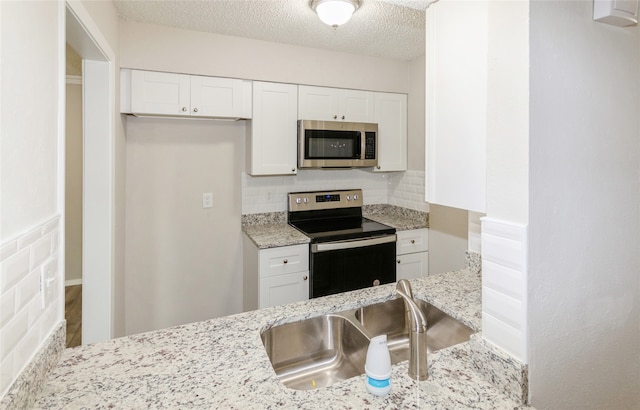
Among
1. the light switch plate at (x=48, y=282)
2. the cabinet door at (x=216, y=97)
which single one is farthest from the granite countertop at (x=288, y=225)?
the light switch plate at (x=48, y=282)

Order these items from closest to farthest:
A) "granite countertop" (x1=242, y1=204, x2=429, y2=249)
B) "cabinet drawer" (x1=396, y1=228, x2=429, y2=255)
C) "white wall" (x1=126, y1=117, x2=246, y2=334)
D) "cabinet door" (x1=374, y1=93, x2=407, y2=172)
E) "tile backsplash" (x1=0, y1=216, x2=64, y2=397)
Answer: "tile backsplash" (x1=0, y1=216, x2=64, y2=397) < "granite countertop" (x1=242, y1=204, x2=429, y2=249) < "white wall" (x1=126, y1=117, x2=246, y2=334) < "cabinet drawer" (x1=396, y1=228, x2=429, y2=255) < "cabinet door" (x1=374, y1=93, x2=407, y2=172)

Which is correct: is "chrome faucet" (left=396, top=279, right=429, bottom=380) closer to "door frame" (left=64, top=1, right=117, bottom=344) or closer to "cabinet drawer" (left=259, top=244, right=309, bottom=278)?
"cabinet drawer" (left=259, top=244, right=309, bottom=278)

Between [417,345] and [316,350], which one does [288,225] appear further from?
[417,345]

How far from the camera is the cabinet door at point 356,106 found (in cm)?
305

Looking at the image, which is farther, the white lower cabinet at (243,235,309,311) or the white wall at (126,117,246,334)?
the white wall at (126,117,246,334)

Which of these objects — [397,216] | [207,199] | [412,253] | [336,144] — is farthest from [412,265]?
[207,199]

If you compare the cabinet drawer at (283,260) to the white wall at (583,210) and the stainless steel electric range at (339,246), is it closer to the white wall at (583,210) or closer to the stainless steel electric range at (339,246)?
the stainless steel electric range at (339,246)

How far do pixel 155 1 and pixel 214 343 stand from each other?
6.92 feet

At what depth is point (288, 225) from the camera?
310cm

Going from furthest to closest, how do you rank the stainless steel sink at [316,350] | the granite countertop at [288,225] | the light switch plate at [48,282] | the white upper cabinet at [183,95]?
the granite countertop at [288,225] < the white upper cabinet at [183,95] < the stainless steel sink at [316,350] < the light switch plate at [48,282]

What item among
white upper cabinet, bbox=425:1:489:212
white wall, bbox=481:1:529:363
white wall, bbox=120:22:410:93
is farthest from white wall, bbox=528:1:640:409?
white wall, bbox=120:22:410:93

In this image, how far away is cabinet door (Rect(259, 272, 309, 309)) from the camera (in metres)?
2.54

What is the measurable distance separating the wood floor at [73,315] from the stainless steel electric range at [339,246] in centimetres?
199

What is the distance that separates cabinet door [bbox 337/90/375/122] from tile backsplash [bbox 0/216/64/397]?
2394 mm
